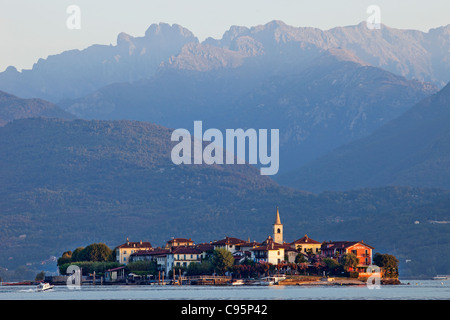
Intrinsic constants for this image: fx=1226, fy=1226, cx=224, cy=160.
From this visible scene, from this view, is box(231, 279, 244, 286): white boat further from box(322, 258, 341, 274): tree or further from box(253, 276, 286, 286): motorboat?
box(322, 258, 341, 274): tree

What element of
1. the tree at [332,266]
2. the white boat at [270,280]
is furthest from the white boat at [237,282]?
the tree at [332,266]

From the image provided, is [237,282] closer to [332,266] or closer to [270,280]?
[270,280]

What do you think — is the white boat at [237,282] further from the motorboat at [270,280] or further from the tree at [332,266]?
the tree at [332,266]

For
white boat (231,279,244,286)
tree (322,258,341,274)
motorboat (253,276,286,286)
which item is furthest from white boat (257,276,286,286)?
tree (322,258,341,274)

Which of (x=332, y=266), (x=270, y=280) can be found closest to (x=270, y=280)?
(x=270, y=280)

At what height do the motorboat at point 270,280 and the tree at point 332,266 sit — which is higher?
the tree at point 332,266

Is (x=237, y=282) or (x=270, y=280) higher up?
(x=270, y=280)
